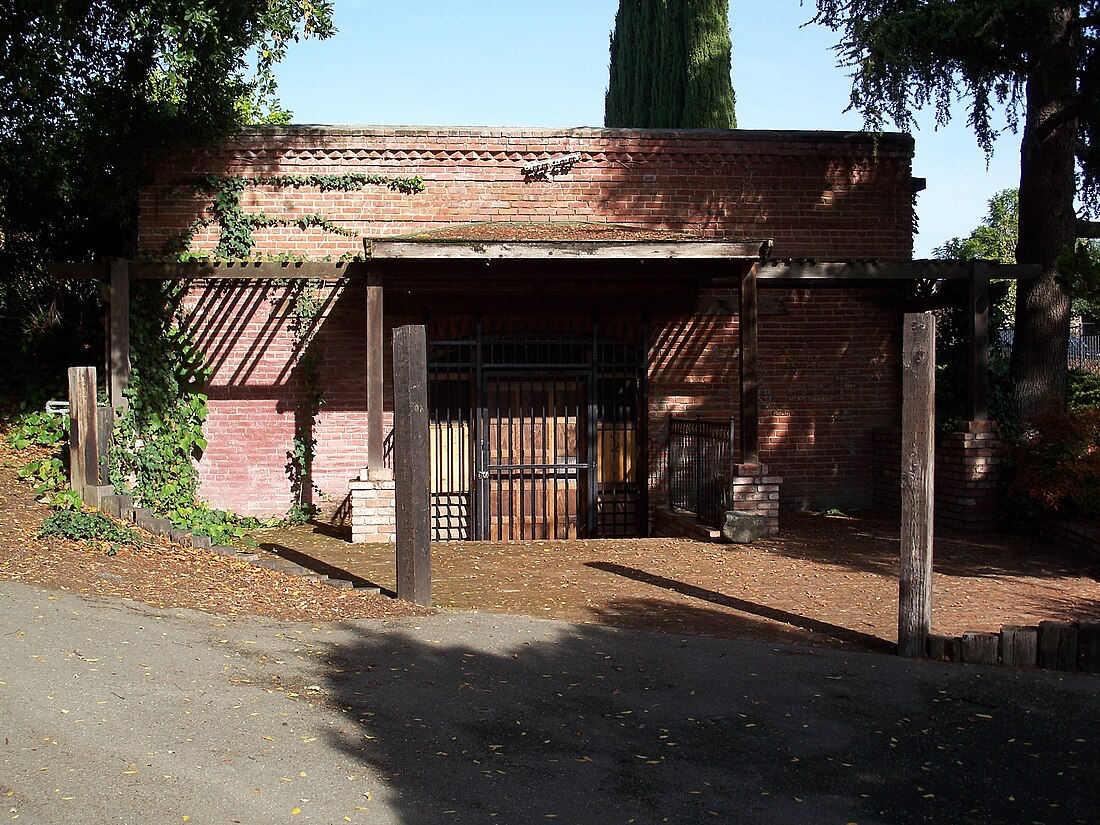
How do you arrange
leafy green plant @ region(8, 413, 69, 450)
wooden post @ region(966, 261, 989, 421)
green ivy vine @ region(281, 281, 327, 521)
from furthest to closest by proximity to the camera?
green ivy vine @ region(281, 281, 327, 521) → leafy green plant @ region(8, 413, 69, 450) → wooden post @ region(966, 261, 989, 421)

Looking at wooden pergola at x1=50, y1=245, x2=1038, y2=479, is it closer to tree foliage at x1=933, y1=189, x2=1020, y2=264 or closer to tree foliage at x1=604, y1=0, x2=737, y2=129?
tree foliage at x1=604, y1=0, x2=737, y2=129

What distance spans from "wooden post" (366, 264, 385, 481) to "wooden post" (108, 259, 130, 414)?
8.95 feet

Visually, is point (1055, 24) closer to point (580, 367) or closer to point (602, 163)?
point (602, 163)

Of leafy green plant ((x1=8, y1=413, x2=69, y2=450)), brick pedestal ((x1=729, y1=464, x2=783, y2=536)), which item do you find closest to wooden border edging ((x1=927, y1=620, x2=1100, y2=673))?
brick pedestal ((x1=729, y1=464, x2=783, y2=536))

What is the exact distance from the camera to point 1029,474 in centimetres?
1126

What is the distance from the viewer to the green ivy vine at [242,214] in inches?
506

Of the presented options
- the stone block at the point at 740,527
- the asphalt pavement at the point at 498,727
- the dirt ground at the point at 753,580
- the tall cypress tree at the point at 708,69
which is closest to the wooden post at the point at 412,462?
the dirt ground at the point at 753,580

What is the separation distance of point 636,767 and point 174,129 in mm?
10223

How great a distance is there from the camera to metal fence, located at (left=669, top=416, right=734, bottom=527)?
12.0m

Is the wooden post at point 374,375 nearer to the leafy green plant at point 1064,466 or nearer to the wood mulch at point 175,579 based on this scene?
the wood mulch at point 175,579

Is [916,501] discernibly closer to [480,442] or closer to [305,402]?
[480,442]

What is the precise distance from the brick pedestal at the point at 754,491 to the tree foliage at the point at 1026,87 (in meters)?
3.51

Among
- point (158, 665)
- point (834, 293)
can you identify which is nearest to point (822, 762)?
point (158, 665)

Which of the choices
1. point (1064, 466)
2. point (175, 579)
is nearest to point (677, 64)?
point (1064, 466)
